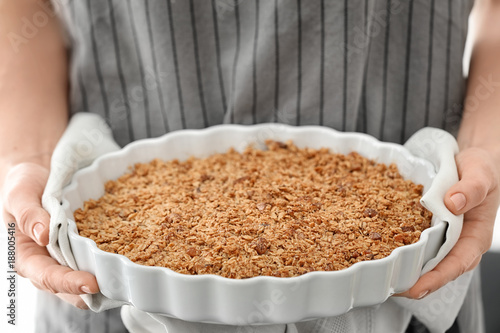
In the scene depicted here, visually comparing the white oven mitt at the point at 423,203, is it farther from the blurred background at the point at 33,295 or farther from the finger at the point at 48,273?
the blurred background at the point at 33,295

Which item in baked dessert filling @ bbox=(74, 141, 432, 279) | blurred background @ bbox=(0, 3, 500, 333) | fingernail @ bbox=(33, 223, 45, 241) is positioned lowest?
blurred background @ bbox=(0, 3, 500, 333)

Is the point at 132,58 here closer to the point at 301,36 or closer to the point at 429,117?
the point at 301,36

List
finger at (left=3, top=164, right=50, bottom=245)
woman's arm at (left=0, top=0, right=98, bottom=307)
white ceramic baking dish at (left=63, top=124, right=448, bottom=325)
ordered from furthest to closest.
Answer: woman's arm at (left=0, top=0, right=98, bottom=307), finger at (left=3, top=164, right=50, bottom=245), white ceramic baking dish at (left=63, top=124, right=448, bottom=325)

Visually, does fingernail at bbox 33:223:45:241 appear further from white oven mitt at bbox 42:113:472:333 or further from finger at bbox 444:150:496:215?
finger at bbox 444:150:496:215

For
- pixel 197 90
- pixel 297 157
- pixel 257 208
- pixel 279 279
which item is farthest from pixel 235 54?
pixel 279 279

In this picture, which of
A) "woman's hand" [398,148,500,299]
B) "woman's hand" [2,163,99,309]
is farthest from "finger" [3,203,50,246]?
"woman's hand" [398,148,500,299]

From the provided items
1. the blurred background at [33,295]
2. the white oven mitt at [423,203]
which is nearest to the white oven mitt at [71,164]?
the white oven mitt at [423,203]

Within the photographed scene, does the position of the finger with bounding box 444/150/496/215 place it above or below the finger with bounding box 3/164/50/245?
above
